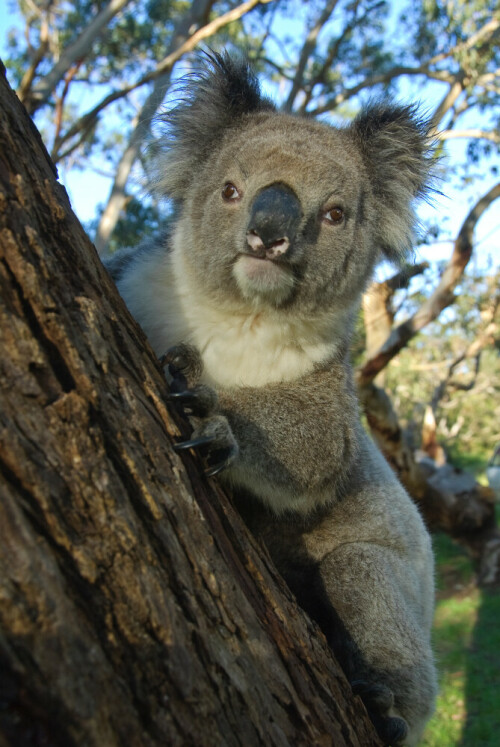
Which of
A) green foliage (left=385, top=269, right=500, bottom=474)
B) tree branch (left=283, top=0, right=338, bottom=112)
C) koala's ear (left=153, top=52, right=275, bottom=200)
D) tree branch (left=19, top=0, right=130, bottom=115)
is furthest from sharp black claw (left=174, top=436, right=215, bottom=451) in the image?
green foliage (left=385, top=269, right=500, bottom=474)

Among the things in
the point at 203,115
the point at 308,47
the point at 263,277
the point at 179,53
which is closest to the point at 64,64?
the point at 179,53

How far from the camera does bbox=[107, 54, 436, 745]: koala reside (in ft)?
7.80

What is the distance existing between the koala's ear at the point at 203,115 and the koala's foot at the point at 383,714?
2.16m

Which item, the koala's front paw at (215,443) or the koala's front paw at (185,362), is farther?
the koala's front paw at (185,362)

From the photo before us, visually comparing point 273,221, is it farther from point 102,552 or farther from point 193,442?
point 102,552

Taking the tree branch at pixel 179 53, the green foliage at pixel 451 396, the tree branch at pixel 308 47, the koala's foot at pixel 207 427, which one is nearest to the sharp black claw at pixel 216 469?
the koala's foot at pixel 207 427

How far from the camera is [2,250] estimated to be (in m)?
1.26

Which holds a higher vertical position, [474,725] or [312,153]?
[312,153]

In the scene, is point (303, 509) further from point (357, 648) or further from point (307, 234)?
point (307, 234)

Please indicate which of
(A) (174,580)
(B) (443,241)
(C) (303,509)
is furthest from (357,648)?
(B) (443,241)

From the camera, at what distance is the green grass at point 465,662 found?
647 cm

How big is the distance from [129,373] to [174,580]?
18.3 inches

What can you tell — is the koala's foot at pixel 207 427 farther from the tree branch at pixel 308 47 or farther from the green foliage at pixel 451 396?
the green foliage at pixel 451 396

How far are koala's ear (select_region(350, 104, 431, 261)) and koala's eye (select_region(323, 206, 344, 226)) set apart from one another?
332 millimetres
